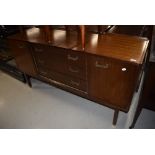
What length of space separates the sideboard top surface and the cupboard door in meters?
0.08

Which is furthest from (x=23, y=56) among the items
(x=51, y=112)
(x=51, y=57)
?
(x=51, y=112)

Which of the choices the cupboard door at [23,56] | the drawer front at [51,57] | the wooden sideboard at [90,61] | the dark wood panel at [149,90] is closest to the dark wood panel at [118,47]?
the wooden sideboard at [90,61]

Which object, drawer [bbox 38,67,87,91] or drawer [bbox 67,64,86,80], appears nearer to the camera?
drawer [bbox 67,64,86,80]

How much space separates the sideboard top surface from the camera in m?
1.17

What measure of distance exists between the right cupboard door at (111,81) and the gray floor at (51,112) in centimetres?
34

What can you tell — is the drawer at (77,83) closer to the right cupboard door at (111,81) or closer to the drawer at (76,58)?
the right cupboard door at (111,81)

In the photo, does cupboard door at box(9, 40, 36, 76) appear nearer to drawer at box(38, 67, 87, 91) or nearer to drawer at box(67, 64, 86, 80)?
drawer at box(38, 67, 87, 91)

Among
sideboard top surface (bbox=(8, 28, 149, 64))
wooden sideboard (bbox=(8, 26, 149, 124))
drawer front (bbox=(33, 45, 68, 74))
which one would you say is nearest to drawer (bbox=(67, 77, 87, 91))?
wooden sideboard (bbox=(8, 26, 149, 124))

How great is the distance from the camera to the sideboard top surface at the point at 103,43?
3.83 ft

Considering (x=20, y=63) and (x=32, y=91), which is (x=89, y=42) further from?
(x=32, y=91)

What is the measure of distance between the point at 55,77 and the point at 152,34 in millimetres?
1114

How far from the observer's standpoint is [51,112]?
1.84 metres
